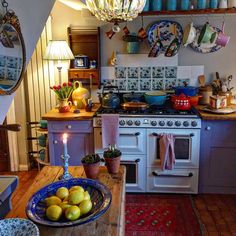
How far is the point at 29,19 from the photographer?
1779 mm

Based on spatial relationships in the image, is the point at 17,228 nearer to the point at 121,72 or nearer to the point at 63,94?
the point at 63,94

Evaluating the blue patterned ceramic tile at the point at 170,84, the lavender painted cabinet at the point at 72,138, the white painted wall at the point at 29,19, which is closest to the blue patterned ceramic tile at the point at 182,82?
the blue patterned ceramic tile at the point at 170,84

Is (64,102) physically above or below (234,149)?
above

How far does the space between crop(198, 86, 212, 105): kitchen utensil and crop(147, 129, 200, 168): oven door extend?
601 mm

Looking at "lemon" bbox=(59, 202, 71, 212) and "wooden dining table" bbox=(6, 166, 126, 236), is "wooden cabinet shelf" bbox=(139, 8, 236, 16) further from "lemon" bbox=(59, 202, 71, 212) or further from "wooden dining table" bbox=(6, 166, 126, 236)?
"lemon" bbox=(59, 202, 71, 212)

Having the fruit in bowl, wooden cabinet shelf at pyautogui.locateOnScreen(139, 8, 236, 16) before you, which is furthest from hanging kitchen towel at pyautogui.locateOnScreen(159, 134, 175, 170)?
the fruit in bowl

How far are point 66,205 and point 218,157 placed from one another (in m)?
2.22

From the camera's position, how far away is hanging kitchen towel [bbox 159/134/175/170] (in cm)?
315

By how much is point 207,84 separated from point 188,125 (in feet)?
2.79

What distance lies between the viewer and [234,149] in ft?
10.6

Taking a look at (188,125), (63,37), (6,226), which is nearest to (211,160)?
(188,125)

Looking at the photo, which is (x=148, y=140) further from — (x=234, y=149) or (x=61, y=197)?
(x=61, y=197)

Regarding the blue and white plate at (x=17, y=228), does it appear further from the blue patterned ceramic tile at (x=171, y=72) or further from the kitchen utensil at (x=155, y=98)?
the blue patterned ceramic tile at (x=171, y=72)

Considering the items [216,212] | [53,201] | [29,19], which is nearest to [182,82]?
[216,212]
